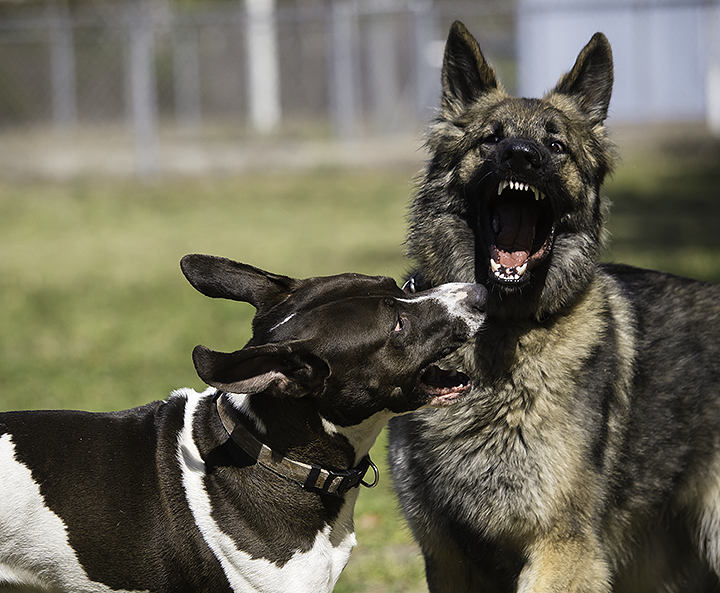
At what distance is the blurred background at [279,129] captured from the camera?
1302cm

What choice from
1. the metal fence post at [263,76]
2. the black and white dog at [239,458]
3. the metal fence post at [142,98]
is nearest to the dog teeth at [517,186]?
the black and white dog at [239,458]

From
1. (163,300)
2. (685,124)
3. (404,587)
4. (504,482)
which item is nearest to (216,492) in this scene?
(504,482)

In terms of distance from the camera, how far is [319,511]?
10.8 feet

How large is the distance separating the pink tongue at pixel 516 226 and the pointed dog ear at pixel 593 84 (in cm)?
52

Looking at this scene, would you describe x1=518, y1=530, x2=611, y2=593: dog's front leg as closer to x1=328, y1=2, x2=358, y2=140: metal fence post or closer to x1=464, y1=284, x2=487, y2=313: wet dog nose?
x1=464, y1=284, x2=487, y2=313: wet dog nose

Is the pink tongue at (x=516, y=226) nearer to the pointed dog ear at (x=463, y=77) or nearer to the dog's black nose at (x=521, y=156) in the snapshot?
the dog's black nose at (x=521, y=156)

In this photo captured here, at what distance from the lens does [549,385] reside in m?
3.85

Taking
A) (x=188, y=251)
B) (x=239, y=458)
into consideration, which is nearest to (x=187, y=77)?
(x=188, y=251)

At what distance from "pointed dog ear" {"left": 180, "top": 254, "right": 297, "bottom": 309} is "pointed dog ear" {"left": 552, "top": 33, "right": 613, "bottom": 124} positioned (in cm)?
162

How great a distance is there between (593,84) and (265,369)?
212 cm

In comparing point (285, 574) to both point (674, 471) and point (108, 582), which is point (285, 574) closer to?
point (108, 582)

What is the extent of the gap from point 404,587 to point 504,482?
1.40 metres

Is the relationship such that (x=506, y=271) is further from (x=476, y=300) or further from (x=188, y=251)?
(x=188, y=251)

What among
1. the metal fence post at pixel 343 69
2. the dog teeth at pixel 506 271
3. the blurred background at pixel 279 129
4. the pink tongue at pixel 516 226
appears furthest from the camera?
the metal fence post at pixel 343 69
